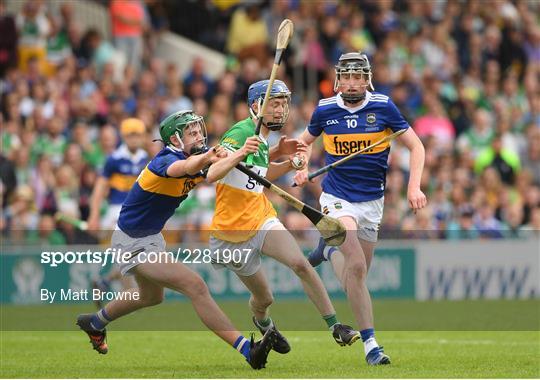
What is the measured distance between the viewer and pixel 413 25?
77.0ft

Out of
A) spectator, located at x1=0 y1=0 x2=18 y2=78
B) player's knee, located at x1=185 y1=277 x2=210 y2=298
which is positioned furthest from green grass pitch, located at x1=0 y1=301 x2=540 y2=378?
spectator, located at x1=0 y1=0 x2=18 y2=78

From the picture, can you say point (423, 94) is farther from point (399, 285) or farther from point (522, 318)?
point (522, 318)

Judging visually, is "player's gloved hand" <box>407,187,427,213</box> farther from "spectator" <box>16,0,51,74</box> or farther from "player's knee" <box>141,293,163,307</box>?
"spectator" <box>16,0,51,74</box>

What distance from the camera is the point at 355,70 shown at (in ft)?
35.4

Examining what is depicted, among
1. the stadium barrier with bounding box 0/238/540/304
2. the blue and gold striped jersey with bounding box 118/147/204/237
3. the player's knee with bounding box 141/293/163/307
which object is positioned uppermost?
the blue and gold striped jersey with bounding box 118/147/204/237

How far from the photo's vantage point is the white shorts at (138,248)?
10188 millimetres

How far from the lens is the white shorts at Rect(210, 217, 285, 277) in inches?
416

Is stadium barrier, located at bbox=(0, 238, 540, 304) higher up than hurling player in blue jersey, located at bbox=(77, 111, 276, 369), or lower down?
lower down

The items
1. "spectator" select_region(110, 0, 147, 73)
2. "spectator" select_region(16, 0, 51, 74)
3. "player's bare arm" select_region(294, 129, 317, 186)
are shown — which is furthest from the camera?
"spectator" select_region(110, 0, 147, 73)

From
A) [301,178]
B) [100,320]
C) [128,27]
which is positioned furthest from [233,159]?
[128,27]

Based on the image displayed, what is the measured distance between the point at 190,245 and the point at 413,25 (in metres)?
8.07

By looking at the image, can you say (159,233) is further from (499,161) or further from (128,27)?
(499,161)

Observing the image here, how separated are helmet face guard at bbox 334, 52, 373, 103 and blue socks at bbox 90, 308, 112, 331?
2.65 metres

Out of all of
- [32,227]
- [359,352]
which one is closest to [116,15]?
[32,227]
